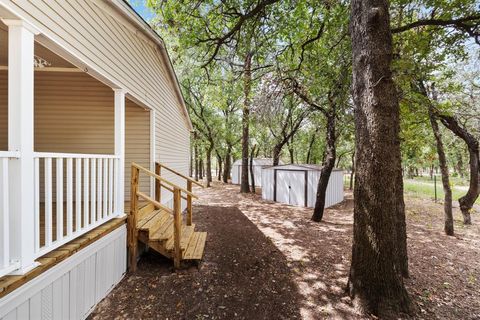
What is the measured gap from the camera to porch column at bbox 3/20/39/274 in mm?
1876

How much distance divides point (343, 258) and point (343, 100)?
12.5ft

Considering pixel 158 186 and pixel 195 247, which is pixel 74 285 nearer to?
pixel 195 247

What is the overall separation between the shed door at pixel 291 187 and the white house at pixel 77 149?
5934 millimetres

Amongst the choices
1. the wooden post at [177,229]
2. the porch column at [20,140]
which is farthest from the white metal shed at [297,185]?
the porch column at [20,140]

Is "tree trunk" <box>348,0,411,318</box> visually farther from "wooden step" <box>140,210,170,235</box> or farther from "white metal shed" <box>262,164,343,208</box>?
"white metal shed" <box>262,164,343,208</box>

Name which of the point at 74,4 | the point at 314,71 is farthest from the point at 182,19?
the point at 314,71

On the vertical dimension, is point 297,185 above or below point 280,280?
above

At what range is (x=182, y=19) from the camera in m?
4.84

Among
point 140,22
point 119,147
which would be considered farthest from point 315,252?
point 140,22

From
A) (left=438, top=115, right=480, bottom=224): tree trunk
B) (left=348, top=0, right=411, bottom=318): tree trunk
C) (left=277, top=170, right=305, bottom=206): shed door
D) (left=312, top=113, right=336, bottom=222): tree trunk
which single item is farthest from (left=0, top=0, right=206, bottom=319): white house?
(left=438, top=115, right=480, bottom=224): tree trunk

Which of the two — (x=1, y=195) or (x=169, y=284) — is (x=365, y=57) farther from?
(x=169, y=284)

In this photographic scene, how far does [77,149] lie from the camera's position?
5066 mm

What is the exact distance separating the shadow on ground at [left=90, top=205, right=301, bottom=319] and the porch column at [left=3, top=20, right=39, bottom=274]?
1510mm

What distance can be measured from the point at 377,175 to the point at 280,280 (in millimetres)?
2242
